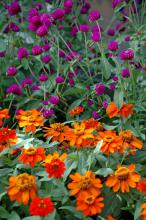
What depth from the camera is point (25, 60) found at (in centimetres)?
245

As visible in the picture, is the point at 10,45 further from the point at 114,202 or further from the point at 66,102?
the point at 114,202

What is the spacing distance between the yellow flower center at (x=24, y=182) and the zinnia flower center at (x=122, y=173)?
0.24 meters

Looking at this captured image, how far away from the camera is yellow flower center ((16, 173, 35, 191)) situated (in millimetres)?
1561

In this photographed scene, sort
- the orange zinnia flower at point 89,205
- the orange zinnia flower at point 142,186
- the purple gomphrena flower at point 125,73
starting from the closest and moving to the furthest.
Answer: the orange zinnia flower at point 89,205 → the orange zinnia flower at point 142,186 → the purple gomphrena flower at point 125,73

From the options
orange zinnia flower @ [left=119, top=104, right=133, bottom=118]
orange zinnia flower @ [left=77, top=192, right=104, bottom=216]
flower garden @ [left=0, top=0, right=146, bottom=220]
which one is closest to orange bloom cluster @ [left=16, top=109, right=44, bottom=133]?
flower garden @ [left=0, top=0, right=146, bottom=220]

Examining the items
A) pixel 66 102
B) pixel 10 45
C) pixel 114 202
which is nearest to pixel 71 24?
pixel 10 45

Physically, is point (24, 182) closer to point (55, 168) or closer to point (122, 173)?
point (55, 168)

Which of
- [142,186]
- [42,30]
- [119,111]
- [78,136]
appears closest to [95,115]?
[119,111]

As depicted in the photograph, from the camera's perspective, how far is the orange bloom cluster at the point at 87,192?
1537mm

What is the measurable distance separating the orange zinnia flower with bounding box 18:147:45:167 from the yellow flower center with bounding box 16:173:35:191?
93mm

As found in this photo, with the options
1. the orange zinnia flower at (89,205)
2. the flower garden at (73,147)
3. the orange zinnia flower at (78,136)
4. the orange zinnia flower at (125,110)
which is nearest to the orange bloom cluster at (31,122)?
the flower garden at (73,147)

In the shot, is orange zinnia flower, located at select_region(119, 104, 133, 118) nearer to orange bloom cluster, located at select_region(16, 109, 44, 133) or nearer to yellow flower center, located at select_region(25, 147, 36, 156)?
orange bloom cluster, located at select_region(16, 109, 44, 133)

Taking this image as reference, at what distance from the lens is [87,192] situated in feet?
5.19

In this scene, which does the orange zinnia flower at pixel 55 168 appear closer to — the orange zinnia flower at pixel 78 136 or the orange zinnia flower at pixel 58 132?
the orange zinnia flower at pixel 78 136
